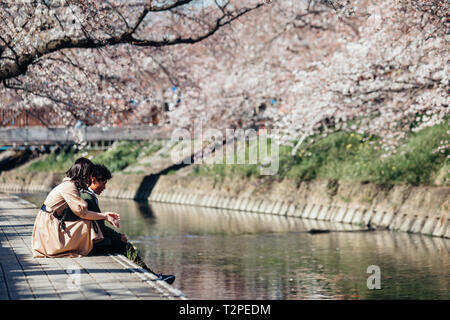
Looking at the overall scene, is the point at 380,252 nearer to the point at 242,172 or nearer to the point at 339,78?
the point at 339,78

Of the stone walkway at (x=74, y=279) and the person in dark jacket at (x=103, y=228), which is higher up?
the person in dark jacket at (x=103, y=228)

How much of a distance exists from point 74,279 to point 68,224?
153cm

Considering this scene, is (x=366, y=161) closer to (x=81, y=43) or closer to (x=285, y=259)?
(x=285, y=259)

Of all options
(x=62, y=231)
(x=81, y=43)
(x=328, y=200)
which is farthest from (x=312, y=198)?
(x=62, y=231)

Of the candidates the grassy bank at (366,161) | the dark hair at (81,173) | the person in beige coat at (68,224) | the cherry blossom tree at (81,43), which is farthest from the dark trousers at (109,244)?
the grassy bank at (366,161)

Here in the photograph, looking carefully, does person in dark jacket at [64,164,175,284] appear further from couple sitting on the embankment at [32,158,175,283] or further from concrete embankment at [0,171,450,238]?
concrete embankment at [0,171,450,238]

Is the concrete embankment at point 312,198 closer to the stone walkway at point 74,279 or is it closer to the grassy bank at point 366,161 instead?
the grassy bank at point 366,161

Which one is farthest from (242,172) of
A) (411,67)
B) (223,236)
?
(411,67)

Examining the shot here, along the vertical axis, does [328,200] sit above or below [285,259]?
above

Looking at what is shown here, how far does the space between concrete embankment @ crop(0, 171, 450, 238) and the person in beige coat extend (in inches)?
395

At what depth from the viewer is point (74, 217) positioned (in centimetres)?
1008

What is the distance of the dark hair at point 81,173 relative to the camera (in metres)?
10.1
